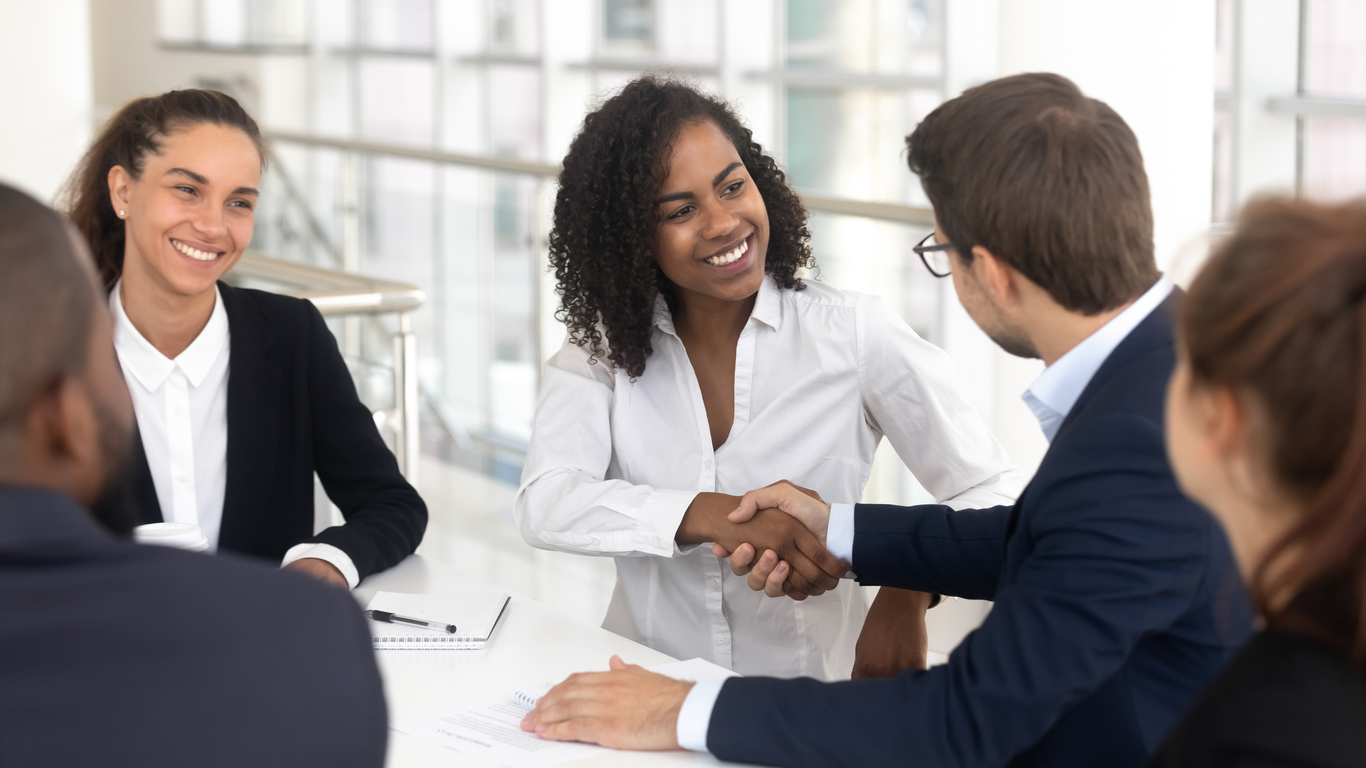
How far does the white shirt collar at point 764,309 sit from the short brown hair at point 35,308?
1.38 m

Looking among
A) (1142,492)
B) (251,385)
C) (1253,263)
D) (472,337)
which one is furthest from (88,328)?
(472,337)

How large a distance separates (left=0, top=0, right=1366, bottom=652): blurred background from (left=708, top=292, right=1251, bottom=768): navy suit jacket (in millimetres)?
206

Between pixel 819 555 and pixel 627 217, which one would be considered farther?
pixel 627 217

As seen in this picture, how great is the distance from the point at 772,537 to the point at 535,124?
5914 millimetres

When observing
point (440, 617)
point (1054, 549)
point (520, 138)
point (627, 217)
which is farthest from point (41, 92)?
point (1054, 549)

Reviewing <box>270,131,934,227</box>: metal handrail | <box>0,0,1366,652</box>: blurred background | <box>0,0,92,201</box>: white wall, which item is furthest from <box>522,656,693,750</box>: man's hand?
<box>0,0,92,201</box>: white wall

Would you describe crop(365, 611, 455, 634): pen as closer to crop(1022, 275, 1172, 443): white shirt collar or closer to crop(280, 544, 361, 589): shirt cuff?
crop(280, 544, 361, 589): shirt cuff

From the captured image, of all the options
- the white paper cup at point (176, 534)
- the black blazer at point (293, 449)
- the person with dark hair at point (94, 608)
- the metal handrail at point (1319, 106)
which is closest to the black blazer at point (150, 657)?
the person with dark hair at point (94, 608)

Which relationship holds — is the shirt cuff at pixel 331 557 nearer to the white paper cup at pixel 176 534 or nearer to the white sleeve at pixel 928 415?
the white paper cup at pixel 176 534

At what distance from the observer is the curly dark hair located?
2049mm

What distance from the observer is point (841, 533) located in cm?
176

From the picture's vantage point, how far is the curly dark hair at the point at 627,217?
2.05m

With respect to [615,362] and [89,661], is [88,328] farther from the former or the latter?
[615,362]

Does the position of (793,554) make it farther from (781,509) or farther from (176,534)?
(176,534)
